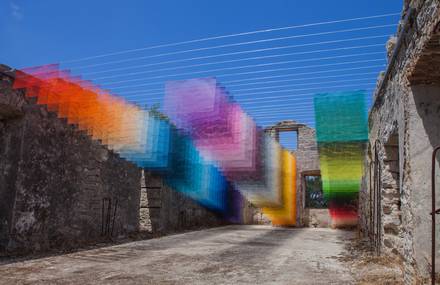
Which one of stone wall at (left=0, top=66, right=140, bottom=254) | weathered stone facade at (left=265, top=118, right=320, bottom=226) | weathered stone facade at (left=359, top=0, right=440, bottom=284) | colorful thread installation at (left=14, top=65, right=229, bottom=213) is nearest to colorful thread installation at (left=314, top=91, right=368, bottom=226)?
weathered stone facade at (left=265, top=118, right=320, bottom=226)

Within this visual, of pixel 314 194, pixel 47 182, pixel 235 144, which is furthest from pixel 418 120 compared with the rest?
pixel 314 194

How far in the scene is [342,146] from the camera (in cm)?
887

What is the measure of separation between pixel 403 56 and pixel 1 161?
15.3ft

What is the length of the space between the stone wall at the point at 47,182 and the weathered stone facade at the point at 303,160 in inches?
275

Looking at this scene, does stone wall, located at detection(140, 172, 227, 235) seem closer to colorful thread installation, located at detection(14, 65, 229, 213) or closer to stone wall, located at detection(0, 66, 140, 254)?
colorful thread installation, located at detection(14, 65, 229, 213)

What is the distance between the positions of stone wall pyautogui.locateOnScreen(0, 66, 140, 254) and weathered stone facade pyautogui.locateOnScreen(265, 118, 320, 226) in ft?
22.9

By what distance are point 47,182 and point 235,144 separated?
4.67m

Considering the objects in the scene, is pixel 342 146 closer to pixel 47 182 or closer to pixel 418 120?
pixel 418 120

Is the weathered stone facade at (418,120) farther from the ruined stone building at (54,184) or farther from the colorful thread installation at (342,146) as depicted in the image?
the ruined stone building at (54,184)

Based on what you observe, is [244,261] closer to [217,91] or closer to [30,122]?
[217,91]

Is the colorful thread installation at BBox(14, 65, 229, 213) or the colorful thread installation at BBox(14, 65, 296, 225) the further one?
the colorful thread installation at BBox(14, 65, 296, 225)

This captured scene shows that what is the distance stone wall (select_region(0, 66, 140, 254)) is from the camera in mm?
4730

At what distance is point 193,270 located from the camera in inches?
147

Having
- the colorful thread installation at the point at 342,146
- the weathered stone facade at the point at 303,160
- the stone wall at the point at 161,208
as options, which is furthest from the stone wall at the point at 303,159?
the stone wall at the point at 161,208
